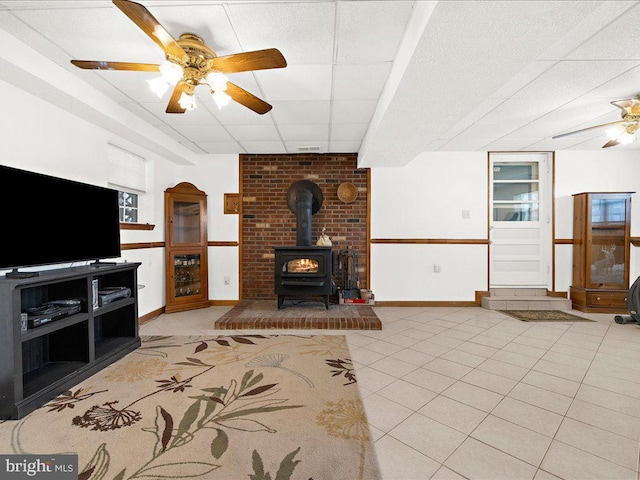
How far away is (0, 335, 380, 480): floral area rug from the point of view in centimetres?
133

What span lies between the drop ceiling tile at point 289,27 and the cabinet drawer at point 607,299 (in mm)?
4771

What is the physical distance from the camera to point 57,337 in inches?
88.8

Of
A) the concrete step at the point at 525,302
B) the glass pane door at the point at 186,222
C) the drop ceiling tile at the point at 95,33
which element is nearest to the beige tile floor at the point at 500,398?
the concrete step at the point at 525,302

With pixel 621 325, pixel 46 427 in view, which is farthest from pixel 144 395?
pixel 621 325

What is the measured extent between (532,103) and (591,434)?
Answer: 271cm

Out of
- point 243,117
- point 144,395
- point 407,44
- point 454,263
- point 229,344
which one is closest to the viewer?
point 407,44

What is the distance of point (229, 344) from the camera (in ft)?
9.43

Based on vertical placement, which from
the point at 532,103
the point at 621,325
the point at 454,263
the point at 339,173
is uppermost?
the point at 532,103

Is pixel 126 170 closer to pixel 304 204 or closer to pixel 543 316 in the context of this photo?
pixel 304 204

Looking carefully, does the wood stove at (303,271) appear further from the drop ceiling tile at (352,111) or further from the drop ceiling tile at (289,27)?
the drop ceiling tile at (289,27)

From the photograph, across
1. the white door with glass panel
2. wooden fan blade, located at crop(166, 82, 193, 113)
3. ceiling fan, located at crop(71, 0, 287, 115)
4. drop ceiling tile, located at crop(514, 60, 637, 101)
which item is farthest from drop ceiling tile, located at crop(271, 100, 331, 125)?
the white door with glass panel

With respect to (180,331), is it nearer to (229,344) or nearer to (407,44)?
(229,344)

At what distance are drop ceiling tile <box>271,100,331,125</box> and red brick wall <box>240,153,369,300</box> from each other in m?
1.27

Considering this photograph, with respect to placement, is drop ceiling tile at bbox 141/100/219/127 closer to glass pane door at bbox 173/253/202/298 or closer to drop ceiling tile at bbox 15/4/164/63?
drop ceiling tile at bbox 15/4/164/63
